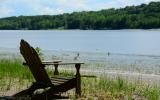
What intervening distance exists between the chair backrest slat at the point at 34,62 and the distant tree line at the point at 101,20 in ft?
305

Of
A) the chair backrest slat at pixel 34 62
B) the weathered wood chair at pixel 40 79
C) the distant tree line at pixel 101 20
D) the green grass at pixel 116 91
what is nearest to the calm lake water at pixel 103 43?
the distant tree line at pixel 101 20

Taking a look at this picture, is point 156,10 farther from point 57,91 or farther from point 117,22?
point 57,91

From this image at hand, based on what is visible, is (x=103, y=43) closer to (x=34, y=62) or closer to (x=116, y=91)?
(x=116, y=91)

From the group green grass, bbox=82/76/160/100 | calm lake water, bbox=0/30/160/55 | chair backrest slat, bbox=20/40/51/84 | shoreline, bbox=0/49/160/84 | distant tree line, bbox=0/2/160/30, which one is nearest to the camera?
chair backrest slat, bbox=20/40/51/84

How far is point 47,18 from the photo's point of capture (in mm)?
135750

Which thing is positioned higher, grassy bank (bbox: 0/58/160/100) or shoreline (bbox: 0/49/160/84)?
grassy bank (bbox: 0/58/160/100)

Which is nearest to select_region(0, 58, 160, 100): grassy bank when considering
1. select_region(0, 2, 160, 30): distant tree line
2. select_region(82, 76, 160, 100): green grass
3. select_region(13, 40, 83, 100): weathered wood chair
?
select_region(82, 76, 160, 100): green grass

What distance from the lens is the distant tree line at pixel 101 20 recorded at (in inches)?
4163

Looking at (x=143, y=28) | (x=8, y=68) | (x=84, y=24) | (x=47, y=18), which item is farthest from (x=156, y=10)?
(x=8, y=68)

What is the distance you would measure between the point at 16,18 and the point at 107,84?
409 feet

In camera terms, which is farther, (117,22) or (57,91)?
(117,22)

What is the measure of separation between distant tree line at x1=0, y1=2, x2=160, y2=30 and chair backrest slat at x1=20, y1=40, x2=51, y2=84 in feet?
305

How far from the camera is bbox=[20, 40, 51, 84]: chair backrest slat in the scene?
29.7 ft

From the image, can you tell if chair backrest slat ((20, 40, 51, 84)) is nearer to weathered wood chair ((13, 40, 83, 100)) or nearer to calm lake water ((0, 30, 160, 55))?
weathered wood chair ((13, 40, 83, 100))
